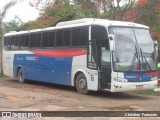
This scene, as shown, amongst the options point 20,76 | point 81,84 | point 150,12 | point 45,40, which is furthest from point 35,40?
point 150,12

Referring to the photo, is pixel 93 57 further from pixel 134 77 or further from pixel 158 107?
pixel 158 107

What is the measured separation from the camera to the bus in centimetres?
1576

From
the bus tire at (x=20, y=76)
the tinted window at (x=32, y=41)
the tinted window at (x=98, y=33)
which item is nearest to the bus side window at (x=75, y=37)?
the tinted window at (x=98, y=33)

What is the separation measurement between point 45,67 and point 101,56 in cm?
479

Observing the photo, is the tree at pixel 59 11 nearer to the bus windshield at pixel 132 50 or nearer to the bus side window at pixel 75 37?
the bus side window at pixel 75 37

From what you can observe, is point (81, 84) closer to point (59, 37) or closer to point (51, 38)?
point (59, 37)

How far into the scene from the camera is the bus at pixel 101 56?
15758 mm

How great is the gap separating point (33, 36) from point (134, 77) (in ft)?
25.4

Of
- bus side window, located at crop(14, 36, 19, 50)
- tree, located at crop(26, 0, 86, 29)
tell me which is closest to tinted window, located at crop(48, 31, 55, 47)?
tree, located at crop(26, 0, 86, 29)

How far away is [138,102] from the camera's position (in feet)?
49.2

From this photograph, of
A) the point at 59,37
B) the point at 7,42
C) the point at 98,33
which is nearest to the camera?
the point at 98,33

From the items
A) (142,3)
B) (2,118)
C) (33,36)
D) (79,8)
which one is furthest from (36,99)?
(142,3)

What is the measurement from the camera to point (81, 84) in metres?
17.5

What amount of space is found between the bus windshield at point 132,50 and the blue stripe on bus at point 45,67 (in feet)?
9.55
